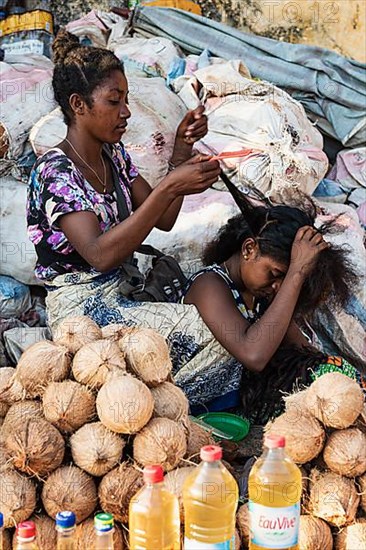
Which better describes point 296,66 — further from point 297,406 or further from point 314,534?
point 314,534

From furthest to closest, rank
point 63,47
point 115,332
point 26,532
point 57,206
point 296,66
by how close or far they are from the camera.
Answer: point 296,66 < point 63,47 < point 57,206 < point 115,332 < point 26,532

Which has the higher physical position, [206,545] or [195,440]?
[206,545]

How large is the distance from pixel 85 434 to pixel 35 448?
4.8 inches

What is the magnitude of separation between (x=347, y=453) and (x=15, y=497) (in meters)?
0.77

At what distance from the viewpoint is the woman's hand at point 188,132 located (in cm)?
304

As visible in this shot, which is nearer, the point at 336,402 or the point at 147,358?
the point at 336,402

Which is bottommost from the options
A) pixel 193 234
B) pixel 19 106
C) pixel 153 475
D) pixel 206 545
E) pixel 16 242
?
pixel 16 242

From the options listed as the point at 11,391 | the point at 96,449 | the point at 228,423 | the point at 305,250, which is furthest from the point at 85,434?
the point at 305,250

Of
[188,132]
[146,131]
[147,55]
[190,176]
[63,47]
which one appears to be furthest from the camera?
[147,55]

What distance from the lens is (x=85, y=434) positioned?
1.88m

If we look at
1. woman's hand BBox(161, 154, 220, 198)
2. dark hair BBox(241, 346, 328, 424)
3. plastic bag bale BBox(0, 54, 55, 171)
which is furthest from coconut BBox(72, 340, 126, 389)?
plastic bag bale BBox(0, 54, 55, 171)

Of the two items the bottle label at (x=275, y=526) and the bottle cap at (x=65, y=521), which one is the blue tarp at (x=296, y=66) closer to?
the bottle label at (x=275, y=526)

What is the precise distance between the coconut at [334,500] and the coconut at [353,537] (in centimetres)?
2

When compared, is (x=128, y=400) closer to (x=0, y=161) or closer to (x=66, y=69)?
(x=66, y=69)
